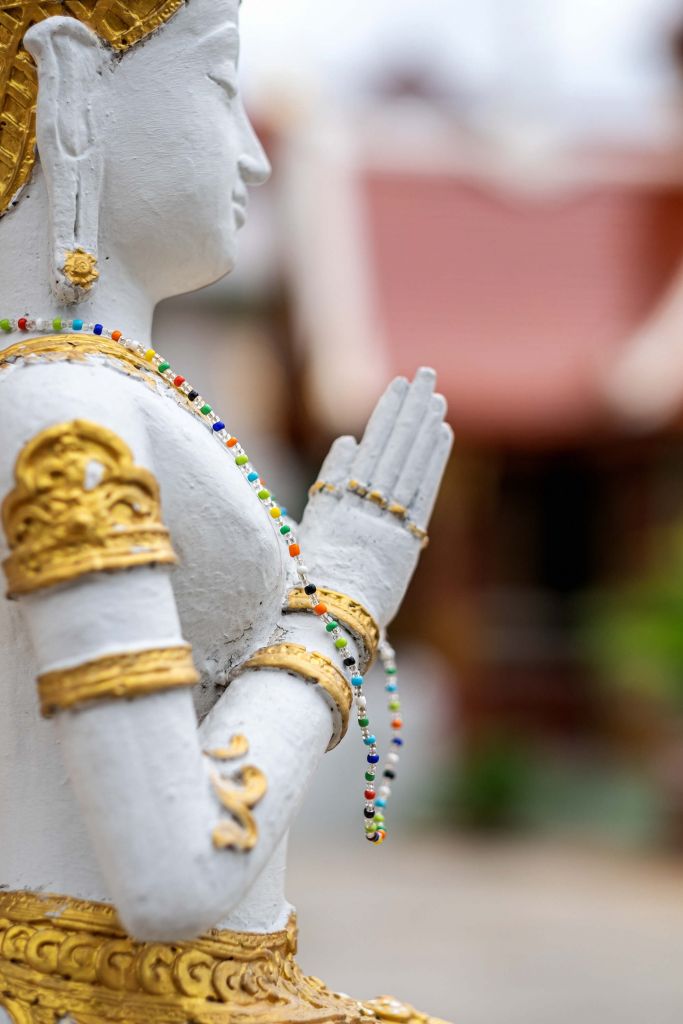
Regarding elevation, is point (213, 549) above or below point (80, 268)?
below

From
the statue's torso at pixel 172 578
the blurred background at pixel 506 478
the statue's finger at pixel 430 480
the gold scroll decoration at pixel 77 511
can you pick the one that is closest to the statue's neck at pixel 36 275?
the statue's torso at pixel 172 578

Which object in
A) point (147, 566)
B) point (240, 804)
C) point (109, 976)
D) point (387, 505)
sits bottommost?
point (109, 976)

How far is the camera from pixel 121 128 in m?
1.55

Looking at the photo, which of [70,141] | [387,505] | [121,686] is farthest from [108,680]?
[70,141]

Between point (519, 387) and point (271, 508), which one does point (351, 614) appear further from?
point (519, 387)

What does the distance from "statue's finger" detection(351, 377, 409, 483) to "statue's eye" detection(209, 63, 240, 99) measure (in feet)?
1.21

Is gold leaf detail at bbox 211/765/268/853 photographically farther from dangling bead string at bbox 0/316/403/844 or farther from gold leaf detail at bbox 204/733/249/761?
dangling bead string at bbox 0/316/403/844

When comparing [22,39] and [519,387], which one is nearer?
[22,39]

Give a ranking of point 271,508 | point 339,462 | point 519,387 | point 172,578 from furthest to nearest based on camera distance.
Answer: point 519,387, point 339,462, point 271,508, point 172,578

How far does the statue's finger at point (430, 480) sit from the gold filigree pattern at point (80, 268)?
0.42m

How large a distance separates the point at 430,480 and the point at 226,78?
1.63ft

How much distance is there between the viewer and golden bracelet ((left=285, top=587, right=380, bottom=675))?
5.17ft

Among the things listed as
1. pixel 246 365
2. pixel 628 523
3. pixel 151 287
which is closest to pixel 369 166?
pixel 246 365

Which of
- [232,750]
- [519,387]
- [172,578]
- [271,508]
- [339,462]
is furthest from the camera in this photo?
[519,387]
